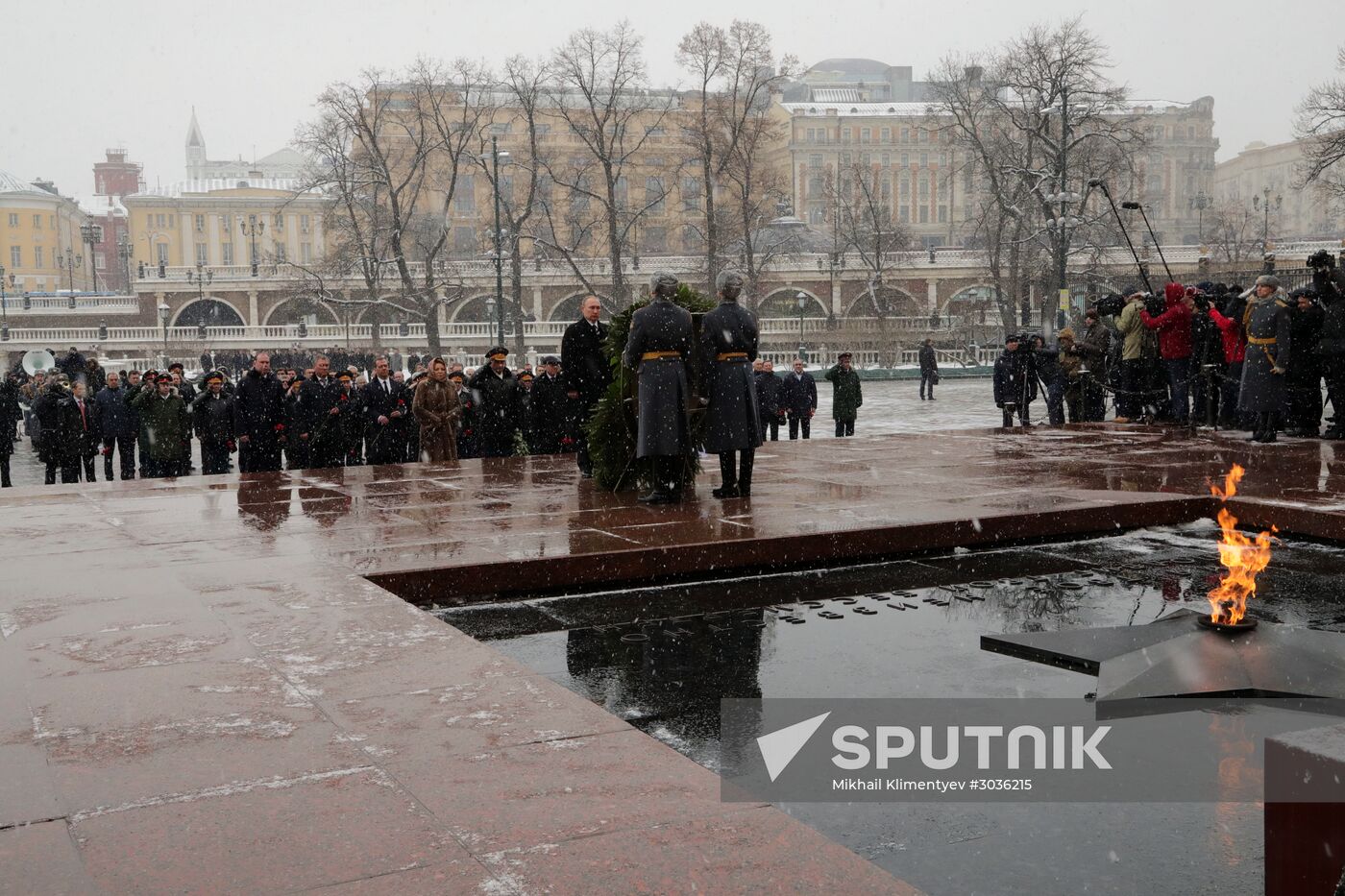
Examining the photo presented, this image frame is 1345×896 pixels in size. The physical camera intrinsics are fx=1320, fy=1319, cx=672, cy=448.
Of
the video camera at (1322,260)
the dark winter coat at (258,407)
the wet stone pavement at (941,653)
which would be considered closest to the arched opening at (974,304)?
the video camera at (1322,260)

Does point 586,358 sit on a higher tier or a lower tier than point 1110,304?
lower

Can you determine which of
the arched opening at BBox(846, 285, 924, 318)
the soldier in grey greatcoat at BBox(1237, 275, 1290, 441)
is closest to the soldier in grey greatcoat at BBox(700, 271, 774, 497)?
Answer: the soldier in grey greatcoat at BBox(1237, 275, 1290, 441)

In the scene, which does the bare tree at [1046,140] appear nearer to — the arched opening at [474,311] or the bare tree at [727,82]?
the bare tree at [727,82]

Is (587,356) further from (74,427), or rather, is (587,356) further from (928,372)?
(928,372)

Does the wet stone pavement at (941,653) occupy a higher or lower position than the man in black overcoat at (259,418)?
lower

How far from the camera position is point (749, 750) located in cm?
406

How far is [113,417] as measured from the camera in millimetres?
16531

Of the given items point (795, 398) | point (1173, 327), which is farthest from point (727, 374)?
point (795, 398)

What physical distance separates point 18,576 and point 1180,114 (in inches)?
4671

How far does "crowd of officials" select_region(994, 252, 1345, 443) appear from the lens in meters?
12.0

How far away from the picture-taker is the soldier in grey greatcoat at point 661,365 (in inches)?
330

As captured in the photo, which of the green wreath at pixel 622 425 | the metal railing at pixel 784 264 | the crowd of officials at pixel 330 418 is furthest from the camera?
the metal railing at pixel 784 264

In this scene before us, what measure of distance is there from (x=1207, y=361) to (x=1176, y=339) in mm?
399

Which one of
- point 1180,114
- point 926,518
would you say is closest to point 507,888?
point 926,518
